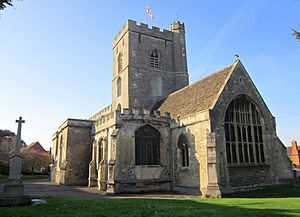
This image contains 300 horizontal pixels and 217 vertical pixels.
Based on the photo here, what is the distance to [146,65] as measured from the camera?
31953mm

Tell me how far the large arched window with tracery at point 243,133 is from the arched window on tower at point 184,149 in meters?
3.17

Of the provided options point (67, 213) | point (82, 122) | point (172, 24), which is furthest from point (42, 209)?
point (172, 24)

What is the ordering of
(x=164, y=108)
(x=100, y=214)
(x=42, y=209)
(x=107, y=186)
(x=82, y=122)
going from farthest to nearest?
(x=82, y=122) < (x=164, y=108) < (x=107, y=186) < (x=42, y=209) < (x=100, y=214)

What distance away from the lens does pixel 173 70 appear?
1329 inches

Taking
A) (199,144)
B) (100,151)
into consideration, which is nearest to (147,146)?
(199,144)

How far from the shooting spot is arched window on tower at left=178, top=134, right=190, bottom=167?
2050cm

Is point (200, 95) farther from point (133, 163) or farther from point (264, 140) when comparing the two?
point (133, 163)

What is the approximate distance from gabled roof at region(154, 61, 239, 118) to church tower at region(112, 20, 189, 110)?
15.7 feet

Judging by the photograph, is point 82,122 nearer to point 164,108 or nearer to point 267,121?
point 164,108

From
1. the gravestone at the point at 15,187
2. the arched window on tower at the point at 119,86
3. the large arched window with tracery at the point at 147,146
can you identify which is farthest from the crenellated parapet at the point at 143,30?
the gravestone at the point at 15,187

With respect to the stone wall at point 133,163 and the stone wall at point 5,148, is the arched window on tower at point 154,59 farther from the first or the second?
the stone wall at point 5,148

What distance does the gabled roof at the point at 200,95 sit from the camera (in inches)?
783

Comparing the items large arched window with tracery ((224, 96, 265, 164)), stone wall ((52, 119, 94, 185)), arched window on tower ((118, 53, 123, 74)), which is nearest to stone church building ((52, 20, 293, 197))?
large arched window with tracery ((224, 96, 265, 164))

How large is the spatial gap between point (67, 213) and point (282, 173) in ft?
59.1
